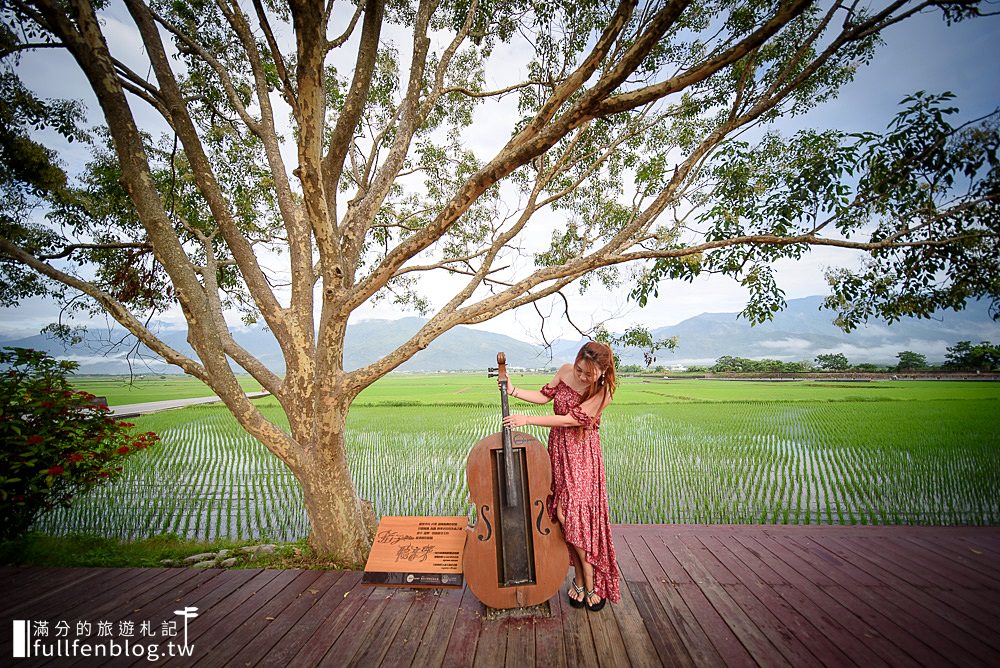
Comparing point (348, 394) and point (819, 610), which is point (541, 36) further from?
point (819, 610)

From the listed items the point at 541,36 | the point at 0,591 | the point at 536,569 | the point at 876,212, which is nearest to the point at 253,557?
the point at 0,591

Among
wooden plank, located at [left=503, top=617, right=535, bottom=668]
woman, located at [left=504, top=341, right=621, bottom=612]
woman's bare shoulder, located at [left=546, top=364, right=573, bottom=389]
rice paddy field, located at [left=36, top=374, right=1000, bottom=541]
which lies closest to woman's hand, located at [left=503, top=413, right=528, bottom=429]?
woman, located at [left=504, top=341, right=621, bottom=612]

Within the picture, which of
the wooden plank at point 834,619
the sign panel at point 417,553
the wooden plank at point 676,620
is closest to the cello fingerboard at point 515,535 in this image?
the sign panel at point 417,553

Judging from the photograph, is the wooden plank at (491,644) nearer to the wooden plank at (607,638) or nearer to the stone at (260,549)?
the wooden plank at (607,638)

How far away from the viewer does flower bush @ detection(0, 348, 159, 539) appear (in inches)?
125

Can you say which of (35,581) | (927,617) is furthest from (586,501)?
(35,581)

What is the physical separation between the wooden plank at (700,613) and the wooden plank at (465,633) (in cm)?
118

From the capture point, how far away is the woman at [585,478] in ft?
7.47

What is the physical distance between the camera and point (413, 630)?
216 cm

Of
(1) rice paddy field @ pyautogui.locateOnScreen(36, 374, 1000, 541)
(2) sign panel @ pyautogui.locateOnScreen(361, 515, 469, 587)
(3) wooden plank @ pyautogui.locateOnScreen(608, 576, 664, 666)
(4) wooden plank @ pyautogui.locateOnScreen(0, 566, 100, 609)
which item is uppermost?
(2) sign panel @ pyautogui.locateOnScreen(361, 515, 469, 587)

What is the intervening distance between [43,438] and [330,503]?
105 inches

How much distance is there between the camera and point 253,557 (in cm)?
324

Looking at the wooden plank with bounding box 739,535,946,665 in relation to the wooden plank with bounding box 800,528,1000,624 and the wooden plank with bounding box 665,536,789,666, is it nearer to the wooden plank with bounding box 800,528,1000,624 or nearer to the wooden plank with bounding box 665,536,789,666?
the wooden plank with bounding box 800,528,1000,624

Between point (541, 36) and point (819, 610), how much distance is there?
5.46 m
